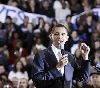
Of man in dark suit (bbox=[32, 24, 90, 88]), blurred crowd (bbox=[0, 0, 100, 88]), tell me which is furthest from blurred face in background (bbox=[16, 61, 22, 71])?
man in dark suit (bbox=[32, 24, 90, 88])

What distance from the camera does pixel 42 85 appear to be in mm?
3170

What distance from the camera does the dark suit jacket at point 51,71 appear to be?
125 inches

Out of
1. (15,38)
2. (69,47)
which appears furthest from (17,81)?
(15,38)

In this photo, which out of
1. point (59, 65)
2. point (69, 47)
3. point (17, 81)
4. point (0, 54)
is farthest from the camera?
point (0, 54)

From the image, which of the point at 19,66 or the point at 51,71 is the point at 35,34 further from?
the point at 51,71

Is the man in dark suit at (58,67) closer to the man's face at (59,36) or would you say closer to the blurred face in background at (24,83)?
the man's face at (59,36)

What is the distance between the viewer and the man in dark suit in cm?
317

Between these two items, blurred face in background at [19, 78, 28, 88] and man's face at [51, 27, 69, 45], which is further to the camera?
blurred face in background at [19, 78, 28, 88]

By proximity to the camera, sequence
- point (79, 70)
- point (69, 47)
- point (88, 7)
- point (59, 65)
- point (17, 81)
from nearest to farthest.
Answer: point (59, 65)
point (79, 70)
point (17, 81)
point (69, 47)
point (88, 7)

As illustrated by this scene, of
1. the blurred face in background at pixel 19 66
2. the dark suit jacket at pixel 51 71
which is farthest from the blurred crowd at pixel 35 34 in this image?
the dark suit jacket at pixel 51 71

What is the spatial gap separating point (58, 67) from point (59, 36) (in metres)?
0.26

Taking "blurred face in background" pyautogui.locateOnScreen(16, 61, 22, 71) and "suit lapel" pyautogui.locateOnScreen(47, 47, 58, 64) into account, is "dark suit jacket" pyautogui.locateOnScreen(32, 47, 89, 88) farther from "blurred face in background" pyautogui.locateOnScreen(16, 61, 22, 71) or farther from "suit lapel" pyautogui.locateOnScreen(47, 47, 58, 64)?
"blurred face in background" pyautogui.locateOnScreen(16, 61, 22, 71)

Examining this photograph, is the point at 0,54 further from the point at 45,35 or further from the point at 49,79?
the point at 49,79

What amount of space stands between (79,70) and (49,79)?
30cm
